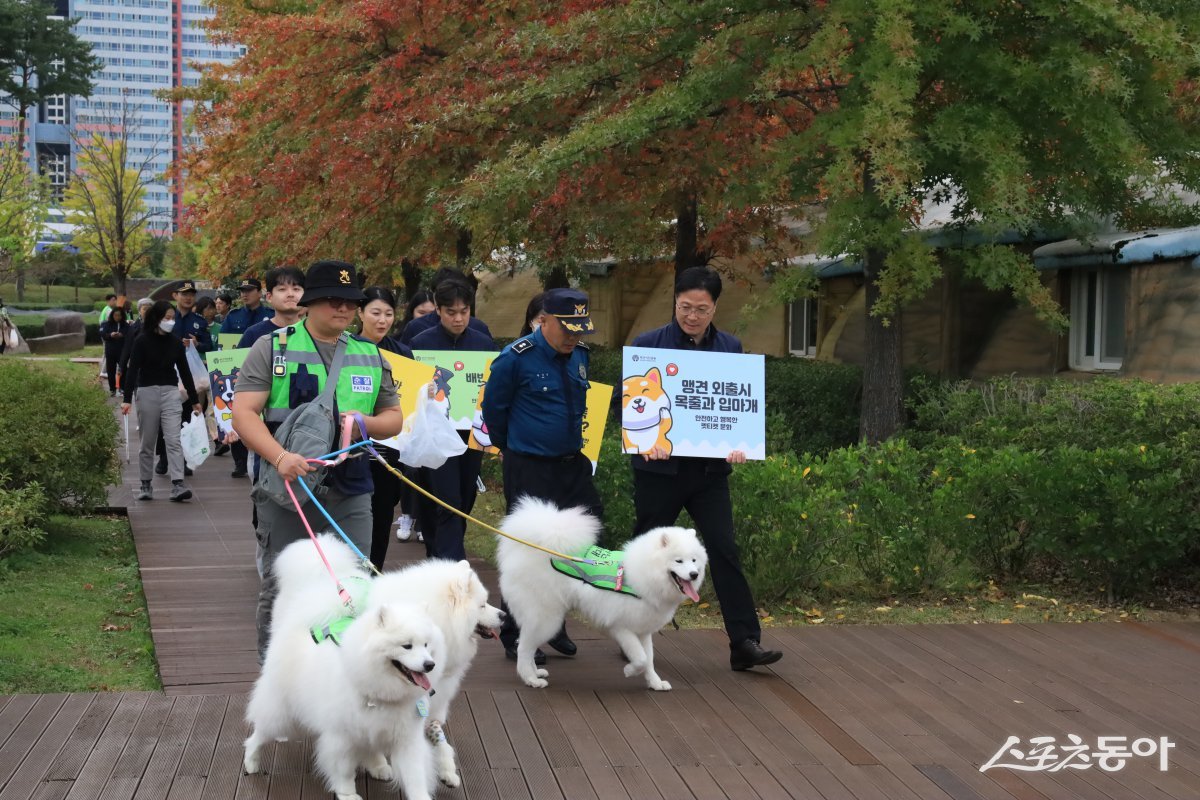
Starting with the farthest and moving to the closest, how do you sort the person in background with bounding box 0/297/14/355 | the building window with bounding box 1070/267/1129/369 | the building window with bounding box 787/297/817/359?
the person in background with bounding box 0/297/14/355 < the building window with bounding box 787/297/817/359 < the building window with bounding box 1070/267/1129/369

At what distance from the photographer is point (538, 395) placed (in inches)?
270

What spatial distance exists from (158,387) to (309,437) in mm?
7816

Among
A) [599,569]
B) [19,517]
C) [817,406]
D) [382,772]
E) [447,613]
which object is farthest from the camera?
[817,406]

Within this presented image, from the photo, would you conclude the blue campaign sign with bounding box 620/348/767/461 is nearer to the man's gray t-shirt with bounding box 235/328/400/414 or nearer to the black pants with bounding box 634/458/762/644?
the black pants with bounding box 634/458/762/644

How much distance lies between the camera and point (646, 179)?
13969 millimetres

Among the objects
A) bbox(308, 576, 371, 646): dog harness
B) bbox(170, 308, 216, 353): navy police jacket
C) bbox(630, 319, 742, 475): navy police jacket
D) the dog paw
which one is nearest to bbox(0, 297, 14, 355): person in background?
bbox(170, 308, 216, 353): navy police jacket

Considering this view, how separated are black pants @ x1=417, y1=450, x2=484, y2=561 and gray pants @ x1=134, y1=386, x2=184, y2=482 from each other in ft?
15.5

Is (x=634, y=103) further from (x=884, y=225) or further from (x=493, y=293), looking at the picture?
(x=493, y=293)

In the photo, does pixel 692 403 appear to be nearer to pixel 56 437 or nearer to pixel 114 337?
pixel 56 437

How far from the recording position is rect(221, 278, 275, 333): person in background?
13625 millimetres

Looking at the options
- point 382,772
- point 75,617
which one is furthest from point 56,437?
point 382,772

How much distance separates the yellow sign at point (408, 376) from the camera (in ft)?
26.9

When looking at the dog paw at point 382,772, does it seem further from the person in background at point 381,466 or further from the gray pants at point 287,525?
the person in background at point 381,466

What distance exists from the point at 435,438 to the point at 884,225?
5788mm
